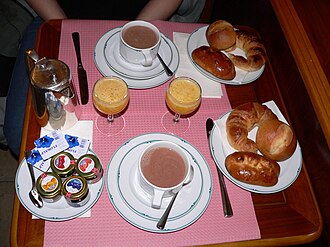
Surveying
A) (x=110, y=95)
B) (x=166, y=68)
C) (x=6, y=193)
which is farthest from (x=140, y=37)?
(x=6, y=193)

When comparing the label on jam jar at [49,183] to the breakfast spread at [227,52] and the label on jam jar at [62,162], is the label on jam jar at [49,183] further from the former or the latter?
the breakfast spread at [227,52]

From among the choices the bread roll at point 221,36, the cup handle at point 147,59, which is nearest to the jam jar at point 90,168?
the cup handle at point 147,59

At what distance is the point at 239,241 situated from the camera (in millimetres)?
951

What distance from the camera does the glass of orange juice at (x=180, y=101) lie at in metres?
1.06

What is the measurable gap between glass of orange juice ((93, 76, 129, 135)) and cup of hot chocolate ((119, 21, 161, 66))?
4.9 inches

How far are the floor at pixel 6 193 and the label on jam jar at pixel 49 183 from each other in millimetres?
1061

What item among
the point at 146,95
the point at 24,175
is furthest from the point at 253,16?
the point at 24,175

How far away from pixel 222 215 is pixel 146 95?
0.46 metres

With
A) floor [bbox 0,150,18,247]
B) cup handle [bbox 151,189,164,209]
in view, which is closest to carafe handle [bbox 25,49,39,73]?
cup handle [bbox 151,189,164,209]

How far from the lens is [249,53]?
1292 millimetres

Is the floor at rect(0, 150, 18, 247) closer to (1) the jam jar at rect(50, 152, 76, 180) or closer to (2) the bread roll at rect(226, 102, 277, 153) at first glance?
(1) the jam jar at rect(50, 152, 76, 180)

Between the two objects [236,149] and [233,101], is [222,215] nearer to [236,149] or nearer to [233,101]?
[236,149]

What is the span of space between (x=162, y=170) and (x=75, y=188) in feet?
0.74

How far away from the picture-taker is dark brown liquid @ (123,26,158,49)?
117 cm
